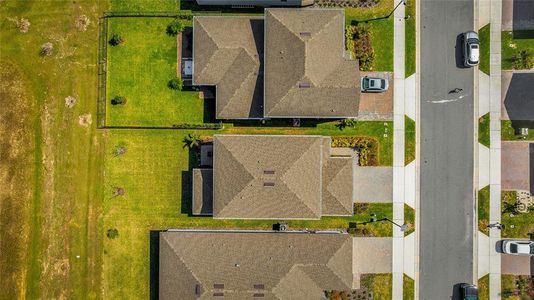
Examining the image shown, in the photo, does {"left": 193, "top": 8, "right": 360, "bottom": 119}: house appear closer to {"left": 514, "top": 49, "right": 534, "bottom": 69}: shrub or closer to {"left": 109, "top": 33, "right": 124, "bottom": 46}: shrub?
{"left": 109, "top": 33, "right": 124, "bottom": 46}: shrub

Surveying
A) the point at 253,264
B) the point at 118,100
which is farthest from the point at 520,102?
the point at 118,100

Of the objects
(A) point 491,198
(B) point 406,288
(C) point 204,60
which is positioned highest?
(C) point 204,60

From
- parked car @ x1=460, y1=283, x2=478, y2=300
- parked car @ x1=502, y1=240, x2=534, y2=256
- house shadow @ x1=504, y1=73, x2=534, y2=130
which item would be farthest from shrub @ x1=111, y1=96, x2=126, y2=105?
parked car @ x1=502, y1=240, x2=534, y2=256

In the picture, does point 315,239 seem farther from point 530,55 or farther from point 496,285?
point 530,55

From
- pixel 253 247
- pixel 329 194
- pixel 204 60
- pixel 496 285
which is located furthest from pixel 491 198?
pixel 204 60

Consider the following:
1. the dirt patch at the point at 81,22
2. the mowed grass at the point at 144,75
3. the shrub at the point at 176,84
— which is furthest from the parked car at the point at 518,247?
the dirt patch at the point at 81,22

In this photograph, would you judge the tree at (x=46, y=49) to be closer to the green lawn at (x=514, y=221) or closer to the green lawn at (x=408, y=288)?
the green lawn at (x=408, y=288)

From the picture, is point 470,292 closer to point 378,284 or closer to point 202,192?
point 378,284
